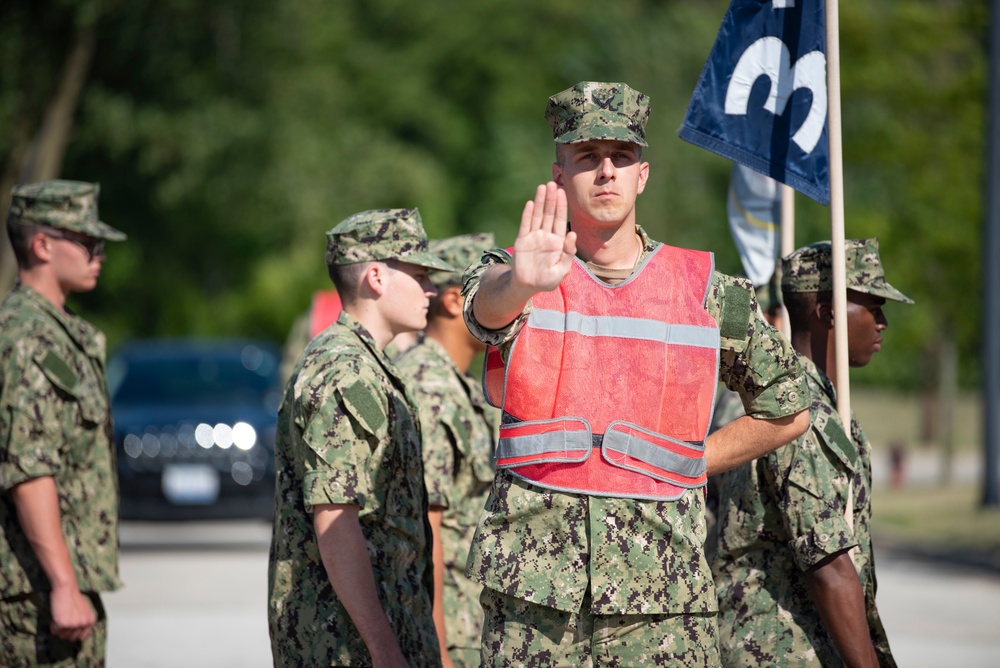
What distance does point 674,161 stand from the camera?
29312mm

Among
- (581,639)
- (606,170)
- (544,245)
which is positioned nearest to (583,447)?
(581,639)

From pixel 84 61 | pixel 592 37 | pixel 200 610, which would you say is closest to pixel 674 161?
pixel 592 37

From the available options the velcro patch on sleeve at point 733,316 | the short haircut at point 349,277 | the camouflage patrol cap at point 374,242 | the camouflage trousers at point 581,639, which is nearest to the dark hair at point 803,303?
the velcro patch on sleeve at point 733,316

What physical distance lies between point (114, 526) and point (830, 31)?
319 centimetres

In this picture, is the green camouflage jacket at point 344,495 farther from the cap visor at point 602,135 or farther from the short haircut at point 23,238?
the short haircut at point 23,238

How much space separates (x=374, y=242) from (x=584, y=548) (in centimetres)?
144

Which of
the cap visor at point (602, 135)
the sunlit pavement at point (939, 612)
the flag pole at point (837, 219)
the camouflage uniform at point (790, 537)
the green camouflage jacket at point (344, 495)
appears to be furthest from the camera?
the sunlit pavement at point (939, 612)

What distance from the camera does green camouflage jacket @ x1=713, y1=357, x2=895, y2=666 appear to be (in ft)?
14.5

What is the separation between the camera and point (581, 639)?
3.60 m

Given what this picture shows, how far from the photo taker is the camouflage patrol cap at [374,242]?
4.62 meters

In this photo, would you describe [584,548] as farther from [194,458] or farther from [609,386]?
[194,458]

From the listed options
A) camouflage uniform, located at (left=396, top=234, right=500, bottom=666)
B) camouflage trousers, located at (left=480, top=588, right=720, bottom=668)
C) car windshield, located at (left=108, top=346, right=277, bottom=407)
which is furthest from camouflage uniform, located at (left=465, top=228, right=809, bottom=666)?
car windshield, located at (left=108, top=346, right=277, bottom=407)

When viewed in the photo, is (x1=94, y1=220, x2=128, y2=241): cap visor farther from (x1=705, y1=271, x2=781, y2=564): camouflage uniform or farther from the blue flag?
(x1=705, y1=271, x2=781, y2=564): camouflage uniform

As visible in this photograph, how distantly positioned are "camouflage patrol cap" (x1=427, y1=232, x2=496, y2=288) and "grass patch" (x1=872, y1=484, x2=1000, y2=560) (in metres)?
9.48
